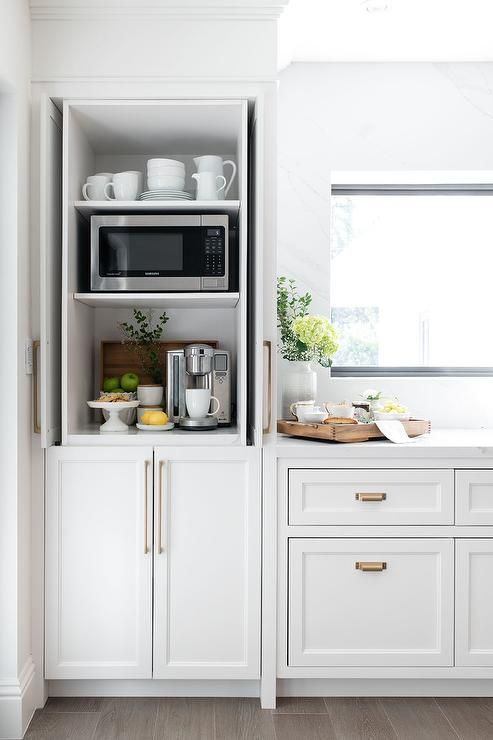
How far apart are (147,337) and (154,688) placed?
1.34 metres

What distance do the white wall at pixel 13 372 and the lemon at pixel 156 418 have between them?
0.44 metres

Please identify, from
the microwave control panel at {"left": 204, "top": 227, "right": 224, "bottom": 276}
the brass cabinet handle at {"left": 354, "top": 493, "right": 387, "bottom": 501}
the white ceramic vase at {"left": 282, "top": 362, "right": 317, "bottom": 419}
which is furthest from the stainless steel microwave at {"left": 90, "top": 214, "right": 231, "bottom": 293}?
the brass cabinet handle at {"left": 354, "top": 493, "right": 387, "bottom": 501}

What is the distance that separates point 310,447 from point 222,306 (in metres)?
0.74

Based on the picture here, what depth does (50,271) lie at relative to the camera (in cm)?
221

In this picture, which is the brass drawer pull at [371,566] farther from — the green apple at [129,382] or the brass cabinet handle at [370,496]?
the green apple at [129,382]

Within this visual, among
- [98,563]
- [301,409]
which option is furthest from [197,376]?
[98,563]

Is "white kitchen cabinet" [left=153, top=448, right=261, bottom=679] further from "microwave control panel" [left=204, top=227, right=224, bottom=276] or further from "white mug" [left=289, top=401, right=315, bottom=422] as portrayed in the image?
"microwave control panel" [left=204, top=227, right=224, bottom=276]

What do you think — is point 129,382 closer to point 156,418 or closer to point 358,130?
point 156,418

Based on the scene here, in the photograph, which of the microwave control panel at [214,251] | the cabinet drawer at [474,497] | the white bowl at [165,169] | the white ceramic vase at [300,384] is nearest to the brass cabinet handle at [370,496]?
the cabinet drawer at [474,497]

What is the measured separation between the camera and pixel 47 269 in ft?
7.18

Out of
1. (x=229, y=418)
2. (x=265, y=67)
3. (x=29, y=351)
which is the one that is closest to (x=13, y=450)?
(x=29, y=351)

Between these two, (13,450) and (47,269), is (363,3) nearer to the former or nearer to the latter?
(47,269)

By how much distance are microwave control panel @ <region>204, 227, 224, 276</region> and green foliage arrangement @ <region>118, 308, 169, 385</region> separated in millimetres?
467

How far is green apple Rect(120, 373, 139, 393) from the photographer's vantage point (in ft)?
8.27
